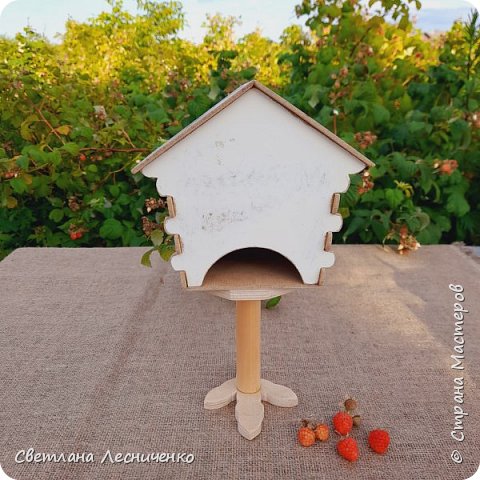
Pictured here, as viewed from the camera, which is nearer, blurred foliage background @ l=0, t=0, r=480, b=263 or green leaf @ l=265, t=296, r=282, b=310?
green leaf @ l=265, t=296, r=282, b=310

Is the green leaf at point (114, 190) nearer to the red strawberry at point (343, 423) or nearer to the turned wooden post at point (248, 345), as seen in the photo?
the turned wooden post at point (248, 345)

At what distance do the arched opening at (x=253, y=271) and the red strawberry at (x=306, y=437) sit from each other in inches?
13.0

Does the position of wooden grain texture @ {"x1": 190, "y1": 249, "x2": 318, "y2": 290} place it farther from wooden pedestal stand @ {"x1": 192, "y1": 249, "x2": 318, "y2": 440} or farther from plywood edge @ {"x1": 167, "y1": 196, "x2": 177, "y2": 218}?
plywood edge @ {"x1": 167, "y1": 196, "x2": 177, "y2": 218}

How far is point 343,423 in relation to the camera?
0.96 m

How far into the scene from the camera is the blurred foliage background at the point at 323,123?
6.06 feet

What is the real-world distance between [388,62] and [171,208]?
193cm

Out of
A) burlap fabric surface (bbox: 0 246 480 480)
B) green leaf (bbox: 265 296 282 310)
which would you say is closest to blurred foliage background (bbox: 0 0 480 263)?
burlap fabric surface (bbox: 0 246 480 480)

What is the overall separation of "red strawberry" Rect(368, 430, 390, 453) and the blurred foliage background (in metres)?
1.00

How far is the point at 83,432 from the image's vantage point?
100 centimetres

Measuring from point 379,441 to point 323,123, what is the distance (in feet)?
4.23

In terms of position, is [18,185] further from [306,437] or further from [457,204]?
[457,204]

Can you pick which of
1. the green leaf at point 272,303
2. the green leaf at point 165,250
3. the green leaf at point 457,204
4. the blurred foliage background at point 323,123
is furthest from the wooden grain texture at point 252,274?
the green leaf at point 457,204

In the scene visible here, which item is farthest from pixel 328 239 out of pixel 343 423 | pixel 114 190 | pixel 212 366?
pixel 114 190

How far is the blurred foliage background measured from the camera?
1.85 metres
